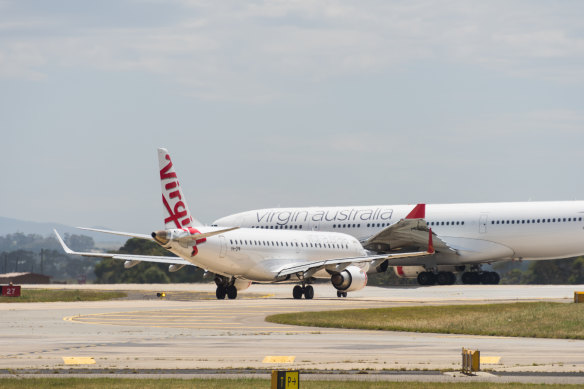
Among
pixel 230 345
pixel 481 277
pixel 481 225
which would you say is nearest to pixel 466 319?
pixel 230 345

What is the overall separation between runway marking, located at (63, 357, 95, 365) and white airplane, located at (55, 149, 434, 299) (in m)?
22.3

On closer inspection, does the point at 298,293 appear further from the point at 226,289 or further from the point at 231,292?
the point at 226,289

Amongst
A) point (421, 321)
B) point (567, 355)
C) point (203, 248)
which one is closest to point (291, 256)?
point (203, 248)

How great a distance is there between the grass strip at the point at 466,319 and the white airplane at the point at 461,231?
28.5 metres

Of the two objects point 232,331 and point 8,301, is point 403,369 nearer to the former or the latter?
point 232,331

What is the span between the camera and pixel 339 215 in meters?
75.9

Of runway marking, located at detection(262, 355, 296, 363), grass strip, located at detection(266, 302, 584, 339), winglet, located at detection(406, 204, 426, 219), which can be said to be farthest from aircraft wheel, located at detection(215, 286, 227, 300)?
runway marking, located at detection(262, 355, 296, 363)

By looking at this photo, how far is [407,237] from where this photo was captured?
2721 inches

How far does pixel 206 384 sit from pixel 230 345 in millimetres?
7260

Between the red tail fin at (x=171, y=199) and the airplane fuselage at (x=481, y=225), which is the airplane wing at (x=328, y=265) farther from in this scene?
the airplane fuselage at (x=481, y=225)

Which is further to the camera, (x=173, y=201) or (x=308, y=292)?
(x=308, y=292)

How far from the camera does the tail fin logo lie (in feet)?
151

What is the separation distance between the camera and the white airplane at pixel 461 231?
221 ft

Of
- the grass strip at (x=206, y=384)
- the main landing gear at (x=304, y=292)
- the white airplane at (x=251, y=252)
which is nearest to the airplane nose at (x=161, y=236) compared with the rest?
the white airplane at (x=251, y=252)
